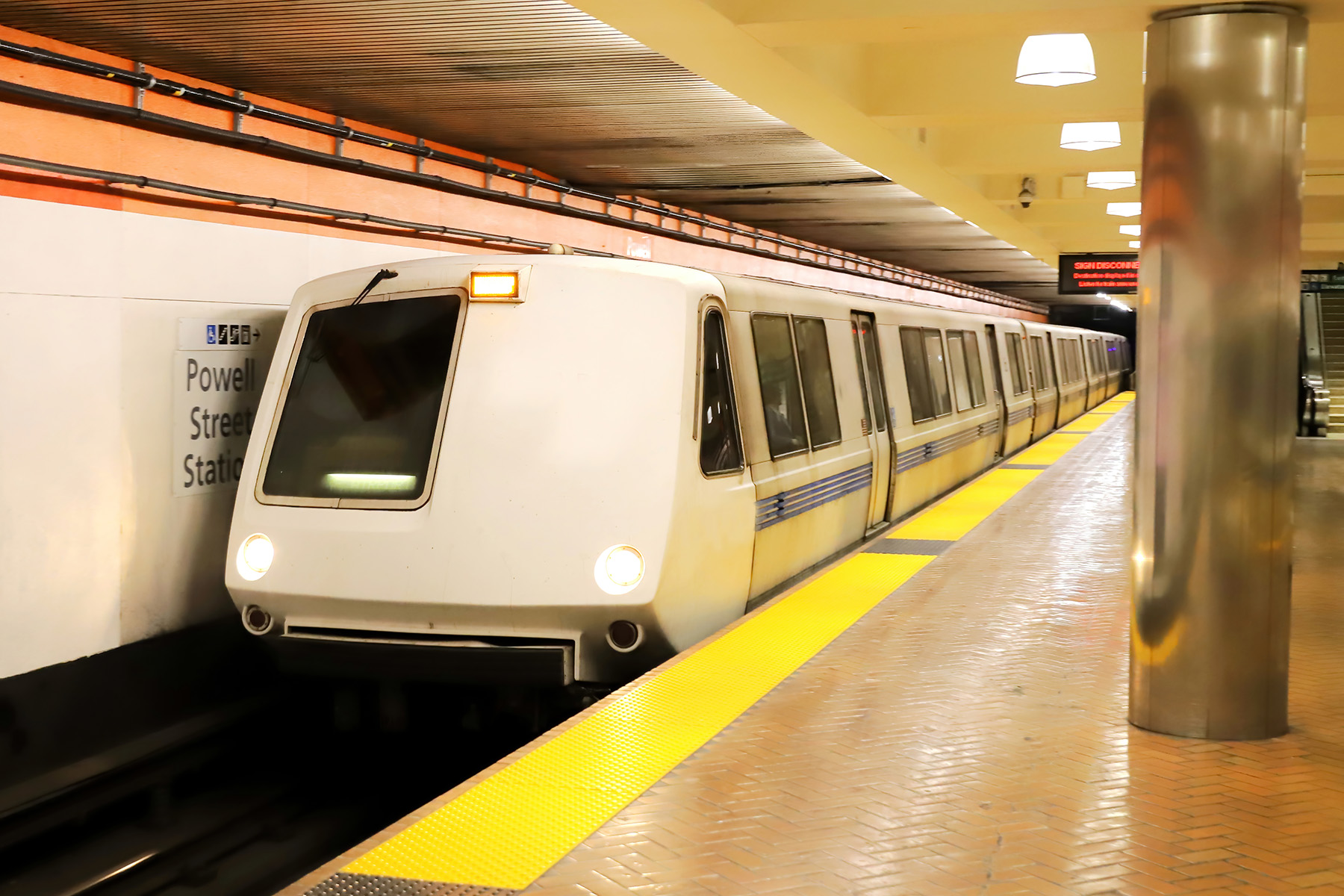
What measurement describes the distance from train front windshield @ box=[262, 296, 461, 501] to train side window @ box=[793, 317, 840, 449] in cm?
288

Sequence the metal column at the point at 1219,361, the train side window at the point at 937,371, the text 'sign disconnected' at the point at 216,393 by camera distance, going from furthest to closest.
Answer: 1. the train side window at the point at 937,371
2. the text 'sign disconnected' at the point at 216,393
3. the metal column at the point at 1219,361

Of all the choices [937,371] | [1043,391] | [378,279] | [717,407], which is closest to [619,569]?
[717,407]

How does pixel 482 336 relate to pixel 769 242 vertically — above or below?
below

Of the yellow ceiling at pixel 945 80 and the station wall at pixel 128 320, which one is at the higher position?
the yellow ceiling at pixel 945 80

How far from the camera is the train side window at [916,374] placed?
11914mm

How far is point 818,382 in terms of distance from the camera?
354 inches

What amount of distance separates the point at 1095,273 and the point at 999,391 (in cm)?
567

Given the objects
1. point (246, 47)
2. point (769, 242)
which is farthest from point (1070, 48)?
point (769, 242)

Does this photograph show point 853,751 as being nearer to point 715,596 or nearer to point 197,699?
point 715,596

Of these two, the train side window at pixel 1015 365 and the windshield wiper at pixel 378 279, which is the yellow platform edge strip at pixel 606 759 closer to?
the windshield wiper at pixel 378 279

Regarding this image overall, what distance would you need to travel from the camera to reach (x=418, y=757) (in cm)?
700

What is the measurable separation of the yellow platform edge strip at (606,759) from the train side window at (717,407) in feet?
2.87

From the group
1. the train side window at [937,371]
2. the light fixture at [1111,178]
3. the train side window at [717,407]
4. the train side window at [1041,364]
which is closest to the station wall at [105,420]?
the train side window at [717,407]

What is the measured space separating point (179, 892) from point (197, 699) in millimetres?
1910
